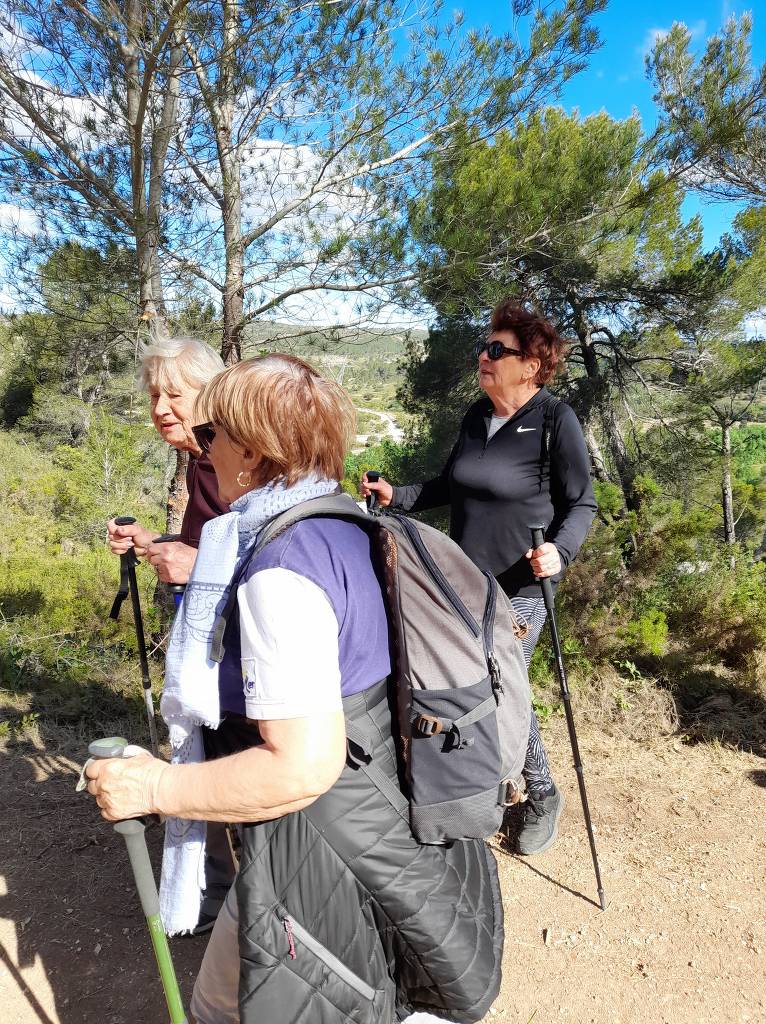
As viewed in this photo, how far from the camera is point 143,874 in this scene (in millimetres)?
1195

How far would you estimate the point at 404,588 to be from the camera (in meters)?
1.17

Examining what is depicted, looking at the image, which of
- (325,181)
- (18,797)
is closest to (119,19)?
(325,181)

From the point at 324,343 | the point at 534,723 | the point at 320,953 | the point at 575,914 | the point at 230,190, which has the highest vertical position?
the point at 230,190

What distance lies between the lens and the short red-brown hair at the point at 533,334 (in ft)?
7.79

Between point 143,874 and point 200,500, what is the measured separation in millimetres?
1311

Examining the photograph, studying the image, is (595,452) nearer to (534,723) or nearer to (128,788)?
(534,723)

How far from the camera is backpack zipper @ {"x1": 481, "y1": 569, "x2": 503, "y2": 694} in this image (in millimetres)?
1247

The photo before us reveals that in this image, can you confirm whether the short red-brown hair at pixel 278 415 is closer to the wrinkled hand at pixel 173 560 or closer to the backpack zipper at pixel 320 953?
the backpack zipper at pixel 320 953

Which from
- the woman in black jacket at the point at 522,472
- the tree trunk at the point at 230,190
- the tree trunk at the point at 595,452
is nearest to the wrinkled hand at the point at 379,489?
the woman in black jacket at the point at 522,472

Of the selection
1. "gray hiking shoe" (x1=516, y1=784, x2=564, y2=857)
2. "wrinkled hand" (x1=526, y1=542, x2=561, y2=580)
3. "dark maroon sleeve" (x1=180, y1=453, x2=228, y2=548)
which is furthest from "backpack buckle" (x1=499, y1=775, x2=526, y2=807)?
"gray hiking shoe" (x1=516, y1=784, x2=564, y2=857)

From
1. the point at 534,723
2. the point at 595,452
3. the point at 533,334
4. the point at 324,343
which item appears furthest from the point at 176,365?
the point at 595,452

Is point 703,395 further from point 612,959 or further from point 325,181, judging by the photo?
point 612,959

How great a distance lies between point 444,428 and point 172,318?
6.03m

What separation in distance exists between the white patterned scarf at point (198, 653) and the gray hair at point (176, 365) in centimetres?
133
